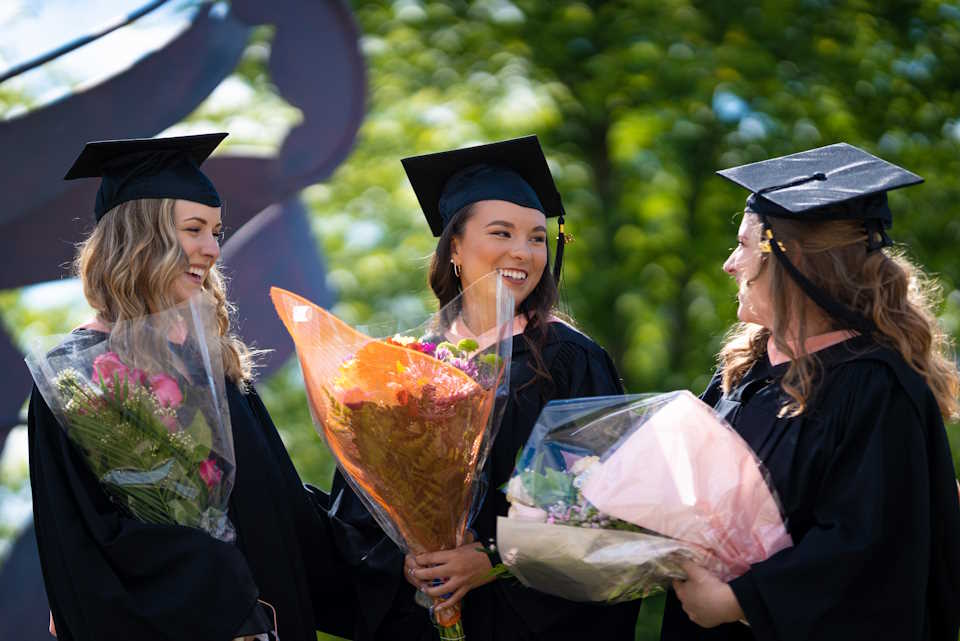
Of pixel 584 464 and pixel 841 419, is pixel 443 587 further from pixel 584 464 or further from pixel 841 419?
pixel 841 419

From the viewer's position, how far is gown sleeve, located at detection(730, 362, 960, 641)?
108 inches

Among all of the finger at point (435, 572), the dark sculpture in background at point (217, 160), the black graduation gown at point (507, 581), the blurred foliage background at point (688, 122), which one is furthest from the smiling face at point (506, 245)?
the blurred foliage background at point (688, 122)

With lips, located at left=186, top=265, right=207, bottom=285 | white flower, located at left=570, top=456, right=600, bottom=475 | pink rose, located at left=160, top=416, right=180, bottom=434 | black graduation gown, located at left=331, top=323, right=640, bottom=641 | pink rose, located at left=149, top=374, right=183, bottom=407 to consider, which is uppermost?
lips, located at left=186, top=265, right=207, bottom=285

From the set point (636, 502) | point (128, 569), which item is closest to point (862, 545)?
point (636, 502)

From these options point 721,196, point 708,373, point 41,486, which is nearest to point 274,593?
point 41,486

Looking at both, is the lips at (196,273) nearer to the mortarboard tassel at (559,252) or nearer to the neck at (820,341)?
the mortarboard tassel at (559,252)

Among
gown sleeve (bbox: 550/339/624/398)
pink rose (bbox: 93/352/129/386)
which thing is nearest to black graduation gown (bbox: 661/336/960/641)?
gown sleeve (bbox: 550/339/624/398)

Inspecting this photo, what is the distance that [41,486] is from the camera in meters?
2.98

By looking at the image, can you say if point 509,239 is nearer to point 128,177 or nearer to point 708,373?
point 128,177

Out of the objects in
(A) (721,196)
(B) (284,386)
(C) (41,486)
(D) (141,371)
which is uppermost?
(D) (141,371)

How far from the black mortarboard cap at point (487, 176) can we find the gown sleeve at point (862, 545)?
4.36 ft

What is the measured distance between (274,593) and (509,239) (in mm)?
1303

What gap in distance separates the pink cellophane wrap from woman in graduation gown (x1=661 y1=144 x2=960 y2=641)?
79 mm

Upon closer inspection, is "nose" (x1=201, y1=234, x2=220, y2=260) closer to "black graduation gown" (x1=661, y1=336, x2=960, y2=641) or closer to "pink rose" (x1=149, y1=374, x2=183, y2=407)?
"pink rose" (x1=149, y1=374, x2=183, y2=407)
